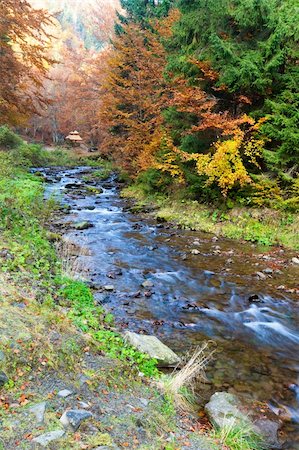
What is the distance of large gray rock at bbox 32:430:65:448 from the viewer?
258cm

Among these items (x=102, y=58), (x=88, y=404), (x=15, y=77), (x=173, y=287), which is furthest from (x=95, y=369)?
(x=102, y=58)

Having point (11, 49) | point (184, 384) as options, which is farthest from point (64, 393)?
point (11, 49)

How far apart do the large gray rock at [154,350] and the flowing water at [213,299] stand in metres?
0.50

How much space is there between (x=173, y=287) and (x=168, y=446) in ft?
16.3

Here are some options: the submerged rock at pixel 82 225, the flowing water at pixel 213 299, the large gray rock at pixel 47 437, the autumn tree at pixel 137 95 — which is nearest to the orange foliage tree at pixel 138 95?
the autumn tree at pixel 137 95

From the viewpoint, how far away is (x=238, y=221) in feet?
40.2

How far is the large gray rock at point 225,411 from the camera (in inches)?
144

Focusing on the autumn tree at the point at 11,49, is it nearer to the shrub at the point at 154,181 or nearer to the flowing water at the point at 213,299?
the shrub at the point at 154,181

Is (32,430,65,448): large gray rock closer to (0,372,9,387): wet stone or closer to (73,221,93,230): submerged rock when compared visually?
(0,372,9,387): wet stone

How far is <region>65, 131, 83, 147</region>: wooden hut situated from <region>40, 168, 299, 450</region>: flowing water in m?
34.4

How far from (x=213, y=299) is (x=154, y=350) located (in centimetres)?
284

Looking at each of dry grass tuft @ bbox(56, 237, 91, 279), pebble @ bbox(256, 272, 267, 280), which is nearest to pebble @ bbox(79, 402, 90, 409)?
dry grass tuft @ bbox(56, 237, 91, 279)

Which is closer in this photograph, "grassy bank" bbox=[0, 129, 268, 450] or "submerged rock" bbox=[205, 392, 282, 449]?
"grassy bank" bbox=[0, 129, 268, 450]

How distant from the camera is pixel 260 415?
4066 millimetres
